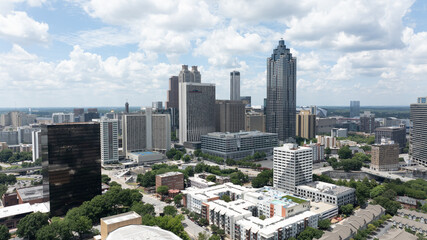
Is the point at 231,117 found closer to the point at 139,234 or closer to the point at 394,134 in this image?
the point at 394,134

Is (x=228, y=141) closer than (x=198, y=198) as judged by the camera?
No

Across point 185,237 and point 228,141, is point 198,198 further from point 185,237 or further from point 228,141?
point 228,141

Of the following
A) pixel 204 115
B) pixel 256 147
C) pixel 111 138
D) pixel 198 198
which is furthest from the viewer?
pixel 204 115

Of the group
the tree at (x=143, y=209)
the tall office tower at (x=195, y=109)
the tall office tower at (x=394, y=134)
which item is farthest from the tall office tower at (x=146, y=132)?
the tall office tower at (x=394, y=134)

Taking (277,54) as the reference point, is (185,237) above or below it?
below

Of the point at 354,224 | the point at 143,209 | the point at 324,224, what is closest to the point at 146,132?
the point at 143,209

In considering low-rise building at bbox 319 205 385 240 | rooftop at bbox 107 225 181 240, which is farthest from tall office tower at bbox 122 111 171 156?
low-rise building at bbox 319 205 385 240

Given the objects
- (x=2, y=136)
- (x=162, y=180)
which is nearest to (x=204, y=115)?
(x=162, y=180)

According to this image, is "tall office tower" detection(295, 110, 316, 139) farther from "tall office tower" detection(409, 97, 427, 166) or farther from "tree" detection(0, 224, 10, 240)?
"tree" detection(0, 224, 10, 240)
